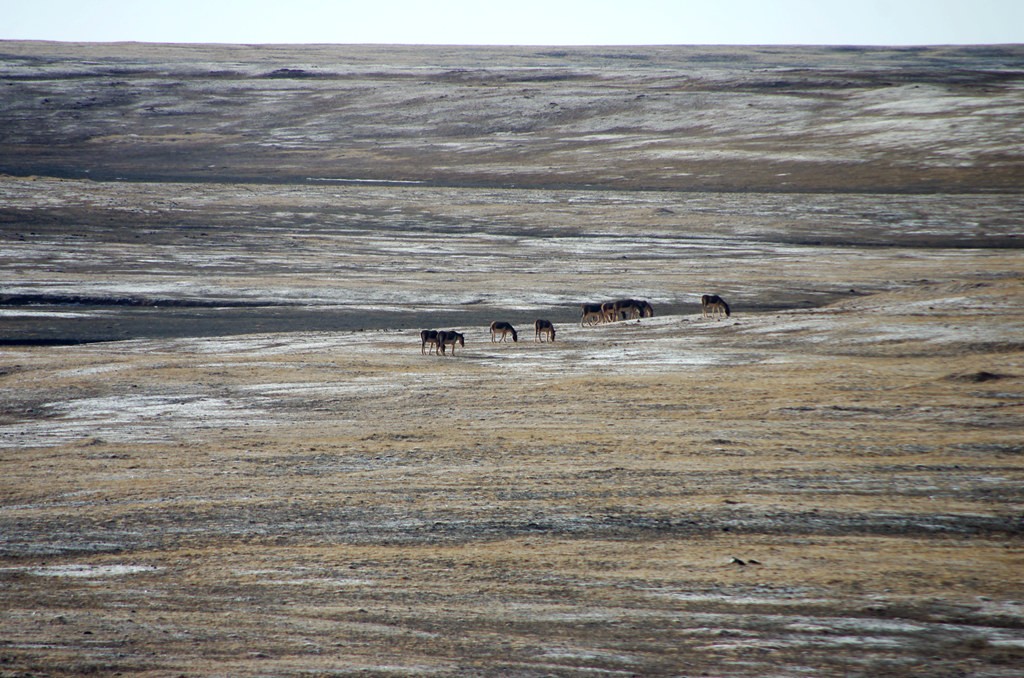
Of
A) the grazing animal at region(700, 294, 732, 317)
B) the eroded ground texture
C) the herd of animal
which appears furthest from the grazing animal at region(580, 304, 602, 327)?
the grazing animal at region(700, 294, 732, 317)

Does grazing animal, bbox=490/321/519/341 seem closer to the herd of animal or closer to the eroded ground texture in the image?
the herd of animal

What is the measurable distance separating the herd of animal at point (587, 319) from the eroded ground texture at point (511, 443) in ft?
1.67

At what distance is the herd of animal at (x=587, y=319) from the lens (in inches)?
1051

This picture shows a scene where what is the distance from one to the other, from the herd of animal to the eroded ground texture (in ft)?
1.67

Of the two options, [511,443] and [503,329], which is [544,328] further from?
[511,443]

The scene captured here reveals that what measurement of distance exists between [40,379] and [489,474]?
12.4 meters

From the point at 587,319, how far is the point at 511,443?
1511 centimetres

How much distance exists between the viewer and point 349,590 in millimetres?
11688

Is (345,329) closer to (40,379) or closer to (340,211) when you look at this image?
(40,379)

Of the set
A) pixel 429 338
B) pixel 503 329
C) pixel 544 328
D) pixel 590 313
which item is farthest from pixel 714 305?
pixel 429 338

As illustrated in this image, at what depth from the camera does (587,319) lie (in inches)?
1281

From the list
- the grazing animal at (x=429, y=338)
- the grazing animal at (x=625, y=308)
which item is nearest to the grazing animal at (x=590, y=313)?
→ the grazing animal at (x=625, y=308)

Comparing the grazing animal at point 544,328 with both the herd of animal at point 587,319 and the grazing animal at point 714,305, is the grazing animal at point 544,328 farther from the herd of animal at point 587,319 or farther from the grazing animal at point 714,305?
the grazing animal at point 714,305

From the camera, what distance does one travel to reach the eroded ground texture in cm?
1056
